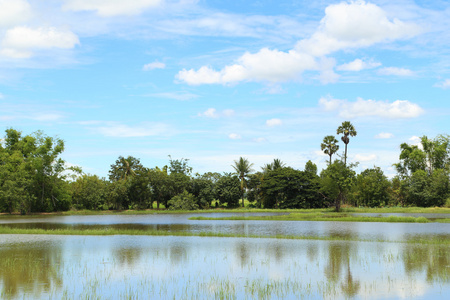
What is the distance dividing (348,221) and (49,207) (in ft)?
191

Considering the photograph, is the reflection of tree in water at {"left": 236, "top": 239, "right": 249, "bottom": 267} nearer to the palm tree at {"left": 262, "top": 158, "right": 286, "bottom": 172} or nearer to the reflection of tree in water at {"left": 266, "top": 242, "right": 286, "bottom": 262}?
the reflection of tree in water at {"left": 266, "top": 242, "right": 286, "bottom": 262}

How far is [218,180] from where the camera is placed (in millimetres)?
91625

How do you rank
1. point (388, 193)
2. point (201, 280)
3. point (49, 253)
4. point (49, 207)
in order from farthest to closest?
point (388, 193), point (49, 207), point (49, 253), point (201, 280)

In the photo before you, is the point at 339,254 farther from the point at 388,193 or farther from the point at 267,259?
the point at 388,193

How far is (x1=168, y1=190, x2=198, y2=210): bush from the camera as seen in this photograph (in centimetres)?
8538

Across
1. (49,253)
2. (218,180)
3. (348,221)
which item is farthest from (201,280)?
(218,180)

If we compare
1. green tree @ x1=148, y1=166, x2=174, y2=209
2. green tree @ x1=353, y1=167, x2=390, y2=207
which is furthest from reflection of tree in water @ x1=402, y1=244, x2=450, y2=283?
green tree @ x1=148, y1=166, x2=174, y2=209

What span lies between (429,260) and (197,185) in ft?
237

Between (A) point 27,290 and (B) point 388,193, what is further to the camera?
(B) point 388,193

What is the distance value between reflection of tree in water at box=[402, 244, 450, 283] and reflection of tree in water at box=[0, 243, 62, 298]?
15.8 metres

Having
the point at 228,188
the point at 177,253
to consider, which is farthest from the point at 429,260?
the point at 228,188

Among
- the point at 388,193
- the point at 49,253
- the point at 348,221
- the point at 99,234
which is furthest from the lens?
the point at 388,193

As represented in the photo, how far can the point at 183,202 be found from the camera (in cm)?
8538

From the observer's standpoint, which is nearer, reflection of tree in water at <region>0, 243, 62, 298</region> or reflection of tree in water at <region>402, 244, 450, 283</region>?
reflection of tree in water at <region>0, 243, 62, 298</region>
